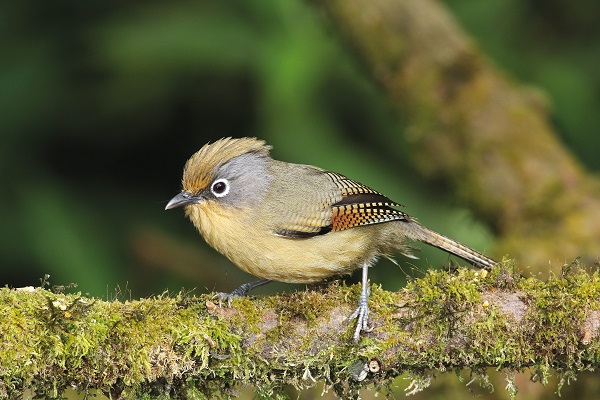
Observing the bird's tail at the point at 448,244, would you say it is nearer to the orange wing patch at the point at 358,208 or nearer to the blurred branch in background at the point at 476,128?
the orange wing patch at the point at 358,208

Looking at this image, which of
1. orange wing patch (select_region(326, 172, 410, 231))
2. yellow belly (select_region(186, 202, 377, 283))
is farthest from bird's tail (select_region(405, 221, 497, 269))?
yellow belly (select_region(186, 202, 377, 283))

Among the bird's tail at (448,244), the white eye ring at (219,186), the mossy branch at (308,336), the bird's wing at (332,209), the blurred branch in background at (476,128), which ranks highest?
the blurred branch in background at (476,128)

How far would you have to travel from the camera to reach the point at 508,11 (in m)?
8.21

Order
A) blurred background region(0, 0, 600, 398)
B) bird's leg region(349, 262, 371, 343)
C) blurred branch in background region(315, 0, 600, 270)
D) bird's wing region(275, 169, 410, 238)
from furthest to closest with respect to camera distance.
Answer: blurred background region(0, 0, 600, 398)
blurred branch in background region(315, 0, 600, 270)
bird's wing region(275, 169, 410, 238)
bird's leg region(349, 262, 371, 343)

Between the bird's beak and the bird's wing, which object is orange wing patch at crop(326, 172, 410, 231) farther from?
the bird's beak

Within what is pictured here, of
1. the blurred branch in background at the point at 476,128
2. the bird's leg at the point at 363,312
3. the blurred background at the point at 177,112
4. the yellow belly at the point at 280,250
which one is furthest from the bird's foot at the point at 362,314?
the blurred background at the point at 177,112

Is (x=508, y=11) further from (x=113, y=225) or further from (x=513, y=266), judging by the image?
(x=513, y=266)

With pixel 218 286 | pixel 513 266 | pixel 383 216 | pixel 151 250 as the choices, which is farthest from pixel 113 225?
pixel 513 266

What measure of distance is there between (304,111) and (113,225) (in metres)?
2.02

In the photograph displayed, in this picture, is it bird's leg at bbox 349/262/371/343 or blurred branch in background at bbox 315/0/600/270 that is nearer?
bird's leg at bbox 349/262/371/343

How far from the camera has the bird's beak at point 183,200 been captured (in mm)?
4871

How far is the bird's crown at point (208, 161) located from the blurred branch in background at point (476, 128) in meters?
2.36

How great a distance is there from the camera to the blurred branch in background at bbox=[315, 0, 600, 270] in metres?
6.46

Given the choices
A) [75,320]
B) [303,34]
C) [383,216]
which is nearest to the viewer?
[75,320]
